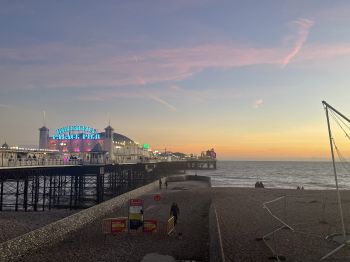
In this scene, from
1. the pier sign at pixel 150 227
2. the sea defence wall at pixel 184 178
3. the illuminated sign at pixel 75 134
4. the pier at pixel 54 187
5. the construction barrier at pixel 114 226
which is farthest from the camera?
the illuminated sign at pixel 75 134

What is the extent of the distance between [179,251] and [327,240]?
8.93 metres

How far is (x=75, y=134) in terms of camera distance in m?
110

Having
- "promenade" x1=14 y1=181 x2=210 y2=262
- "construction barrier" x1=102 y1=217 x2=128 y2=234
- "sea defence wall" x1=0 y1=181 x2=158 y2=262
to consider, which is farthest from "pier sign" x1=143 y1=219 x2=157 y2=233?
"sea defence wall" x1=0 y1=181 x2=158 y2=262

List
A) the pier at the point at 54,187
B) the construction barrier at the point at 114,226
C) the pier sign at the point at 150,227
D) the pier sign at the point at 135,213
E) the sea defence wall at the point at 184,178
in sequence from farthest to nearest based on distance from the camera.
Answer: the sea defence wall at the point at 184,178 < the pier at the point at 54,187 < the pier sign at the point at 150,227 < the pier sign at the point at 135,213 < the construction barrier at the point at 114,226

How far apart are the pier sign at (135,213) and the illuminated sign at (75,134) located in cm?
9121

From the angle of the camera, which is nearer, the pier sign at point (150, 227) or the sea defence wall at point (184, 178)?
the pier sign at point (150, 227)

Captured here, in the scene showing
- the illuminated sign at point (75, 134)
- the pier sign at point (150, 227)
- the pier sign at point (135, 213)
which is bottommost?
the pier sign at point (150, 227)

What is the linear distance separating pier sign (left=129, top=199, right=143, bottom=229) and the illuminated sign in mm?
91211

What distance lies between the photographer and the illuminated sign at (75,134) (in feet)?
354

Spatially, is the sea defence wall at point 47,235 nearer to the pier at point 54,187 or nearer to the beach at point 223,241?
the beach at point 223,241

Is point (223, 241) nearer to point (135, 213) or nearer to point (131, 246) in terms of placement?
point (131, 246)

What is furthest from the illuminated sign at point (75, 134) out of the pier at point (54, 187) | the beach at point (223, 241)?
the beach at point (223, 241)

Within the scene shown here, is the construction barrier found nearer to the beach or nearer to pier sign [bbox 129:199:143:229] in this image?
the beach

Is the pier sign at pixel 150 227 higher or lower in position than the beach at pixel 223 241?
higher
